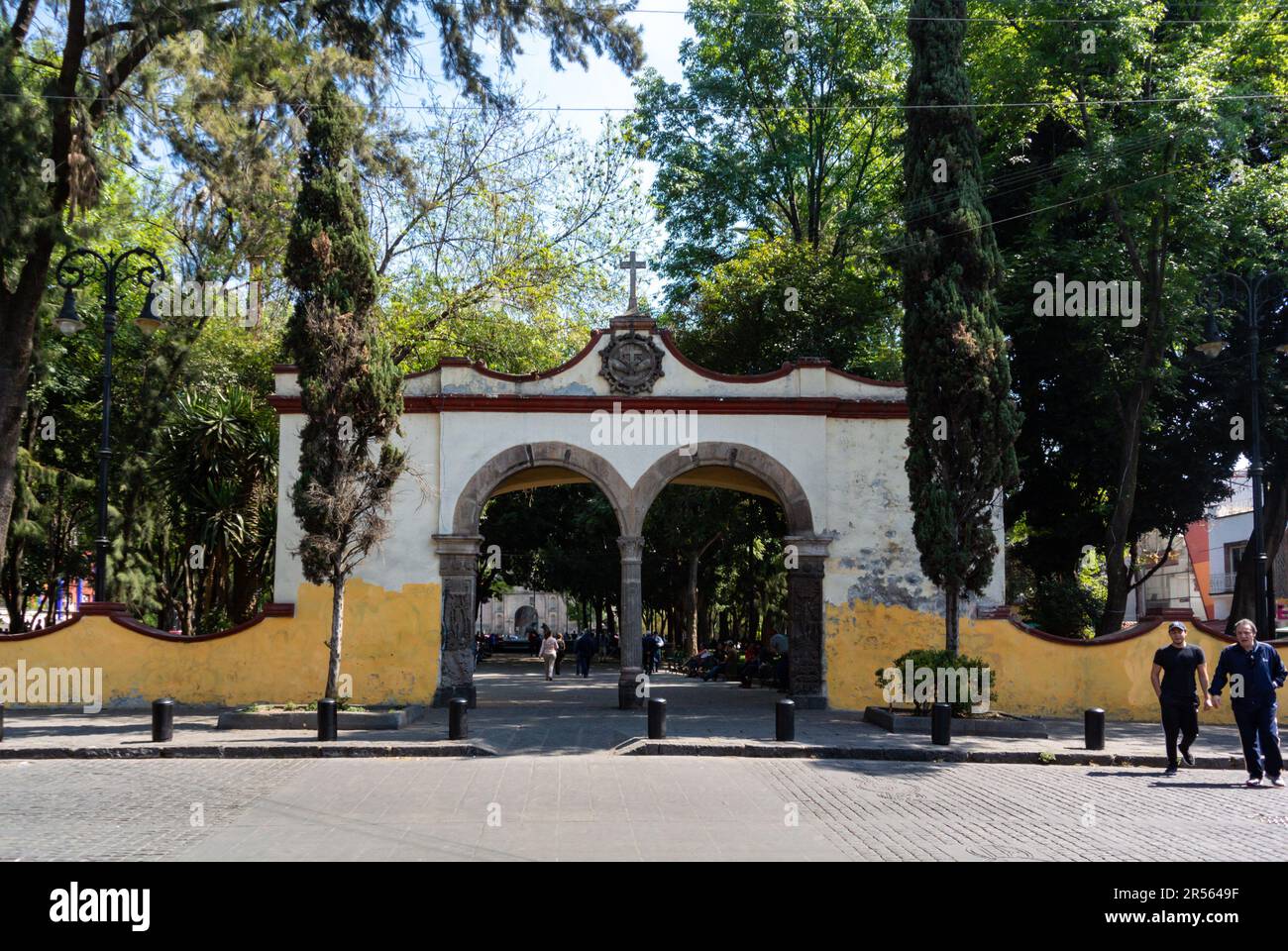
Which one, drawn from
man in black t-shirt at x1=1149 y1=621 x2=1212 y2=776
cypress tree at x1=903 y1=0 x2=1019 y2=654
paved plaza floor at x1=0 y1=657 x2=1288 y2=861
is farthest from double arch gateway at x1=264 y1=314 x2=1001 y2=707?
man in black t-shirt at x1=1149 y1=621 x2=1212 y2=776

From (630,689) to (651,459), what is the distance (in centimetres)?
389

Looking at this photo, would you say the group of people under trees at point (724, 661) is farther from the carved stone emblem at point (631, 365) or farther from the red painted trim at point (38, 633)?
the red painted trim at point (38, 633)

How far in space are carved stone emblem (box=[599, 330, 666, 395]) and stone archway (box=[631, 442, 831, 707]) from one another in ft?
4.30

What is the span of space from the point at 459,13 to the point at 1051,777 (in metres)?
15.4

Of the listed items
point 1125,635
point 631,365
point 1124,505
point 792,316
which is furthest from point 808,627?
point 792,316

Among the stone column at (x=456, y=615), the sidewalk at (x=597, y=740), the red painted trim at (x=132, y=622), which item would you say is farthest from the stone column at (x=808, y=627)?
the red painted trim at (x=132, y=622)

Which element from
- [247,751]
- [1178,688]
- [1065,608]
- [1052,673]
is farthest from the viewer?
[1065,608]

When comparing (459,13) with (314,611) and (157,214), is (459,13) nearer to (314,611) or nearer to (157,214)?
(314,611)

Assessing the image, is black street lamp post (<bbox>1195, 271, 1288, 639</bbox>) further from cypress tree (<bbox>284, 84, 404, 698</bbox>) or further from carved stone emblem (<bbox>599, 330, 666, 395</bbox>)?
cypress tree (<bbox>284, 84, 404, 698</bbox>)

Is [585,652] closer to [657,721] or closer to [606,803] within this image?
[657,721]

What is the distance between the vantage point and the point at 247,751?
13.5 m

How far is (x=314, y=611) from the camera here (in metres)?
18.2

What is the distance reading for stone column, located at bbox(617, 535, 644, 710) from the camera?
738 inches
